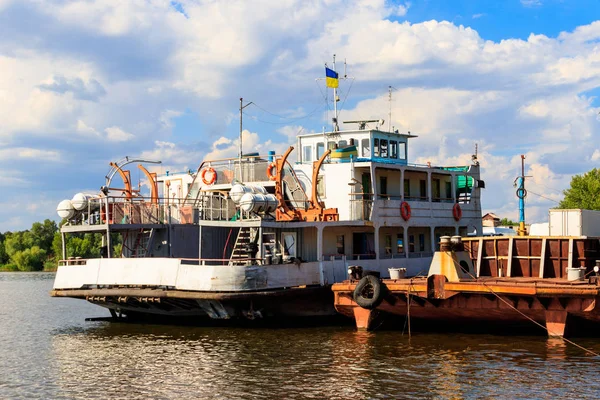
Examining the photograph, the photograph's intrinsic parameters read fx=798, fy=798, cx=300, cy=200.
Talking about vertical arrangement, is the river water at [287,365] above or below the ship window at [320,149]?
below

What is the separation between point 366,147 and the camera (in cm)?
3120

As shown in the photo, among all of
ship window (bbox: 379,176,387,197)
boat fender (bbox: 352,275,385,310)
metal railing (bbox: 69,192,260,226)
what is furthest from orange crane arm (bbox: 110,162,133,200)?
boat fender (bbox: 352,275,385,310)

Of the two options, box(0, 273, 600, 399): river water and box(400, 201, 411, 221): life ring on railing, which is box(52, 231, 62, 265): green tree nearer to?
box(0, 273, 600, 399): river water

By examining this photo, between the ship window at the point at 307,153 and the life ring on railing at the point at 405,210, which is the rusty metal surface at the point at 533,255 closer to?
the life ring on railing at the point at 405,210

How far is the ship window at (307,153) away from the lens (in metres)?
31.5

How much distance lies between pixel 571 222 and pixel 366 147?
847cm

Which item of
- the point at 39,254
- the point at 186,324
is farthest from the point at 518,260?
the point at 39,254

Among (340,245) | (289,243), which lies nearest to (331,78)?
(340,245)

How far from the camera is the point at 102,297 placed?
24625 millimetres

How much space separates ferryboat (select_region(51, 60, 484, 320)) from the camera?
77.9ft

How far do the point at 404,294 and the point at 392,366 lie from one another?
4.45 m

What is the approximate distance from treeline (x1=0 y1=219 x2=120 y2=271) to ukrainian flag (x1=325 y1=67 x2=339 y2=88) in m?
62.3

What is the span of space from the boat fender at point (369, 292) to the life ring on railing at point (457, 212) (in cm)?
960

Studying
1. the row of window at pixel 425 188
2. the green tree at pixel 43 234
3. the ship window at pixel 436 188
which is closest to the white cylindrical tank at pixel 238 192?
the row of window at pixel 425 188
